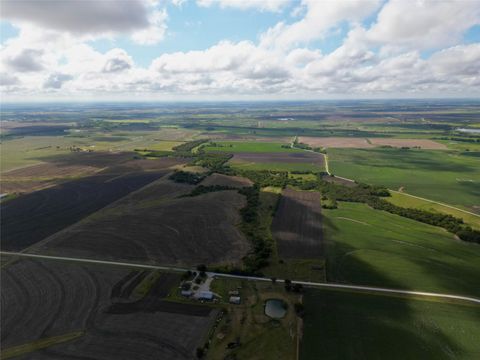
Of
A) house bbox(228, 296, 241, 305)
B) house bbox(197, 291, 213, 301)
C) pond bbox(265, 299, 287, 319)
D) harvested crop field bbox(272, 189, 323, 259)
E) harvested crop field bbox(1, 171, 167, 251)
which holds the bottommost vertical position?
pond bbox(265, 299, 287, 319)

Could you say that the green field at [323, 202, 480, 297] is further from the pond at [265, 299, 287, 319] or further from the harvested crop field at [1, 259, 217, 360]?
the harvested crop field at [1, 259, 217, 360]

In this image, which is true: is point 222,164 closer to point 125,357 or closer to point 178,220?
point 178,220

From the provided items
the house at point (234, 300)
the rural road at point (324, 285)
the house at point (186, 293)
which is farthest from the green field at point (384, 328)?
the house at point (186, 293)

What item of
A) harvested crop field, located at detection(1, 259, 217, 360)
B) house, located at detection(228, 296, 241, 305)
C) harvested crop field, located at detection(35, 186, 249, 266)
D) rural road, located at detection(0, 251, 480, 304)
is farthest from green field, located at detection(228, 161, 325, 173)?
house, located at detection(228, 296, 241, 305)

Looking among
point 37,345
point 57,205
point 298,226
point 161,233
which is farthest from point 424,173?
point 37,345

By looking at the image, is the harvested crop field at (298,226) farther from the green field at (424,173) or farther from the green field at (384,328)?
the green field at (424,173)
